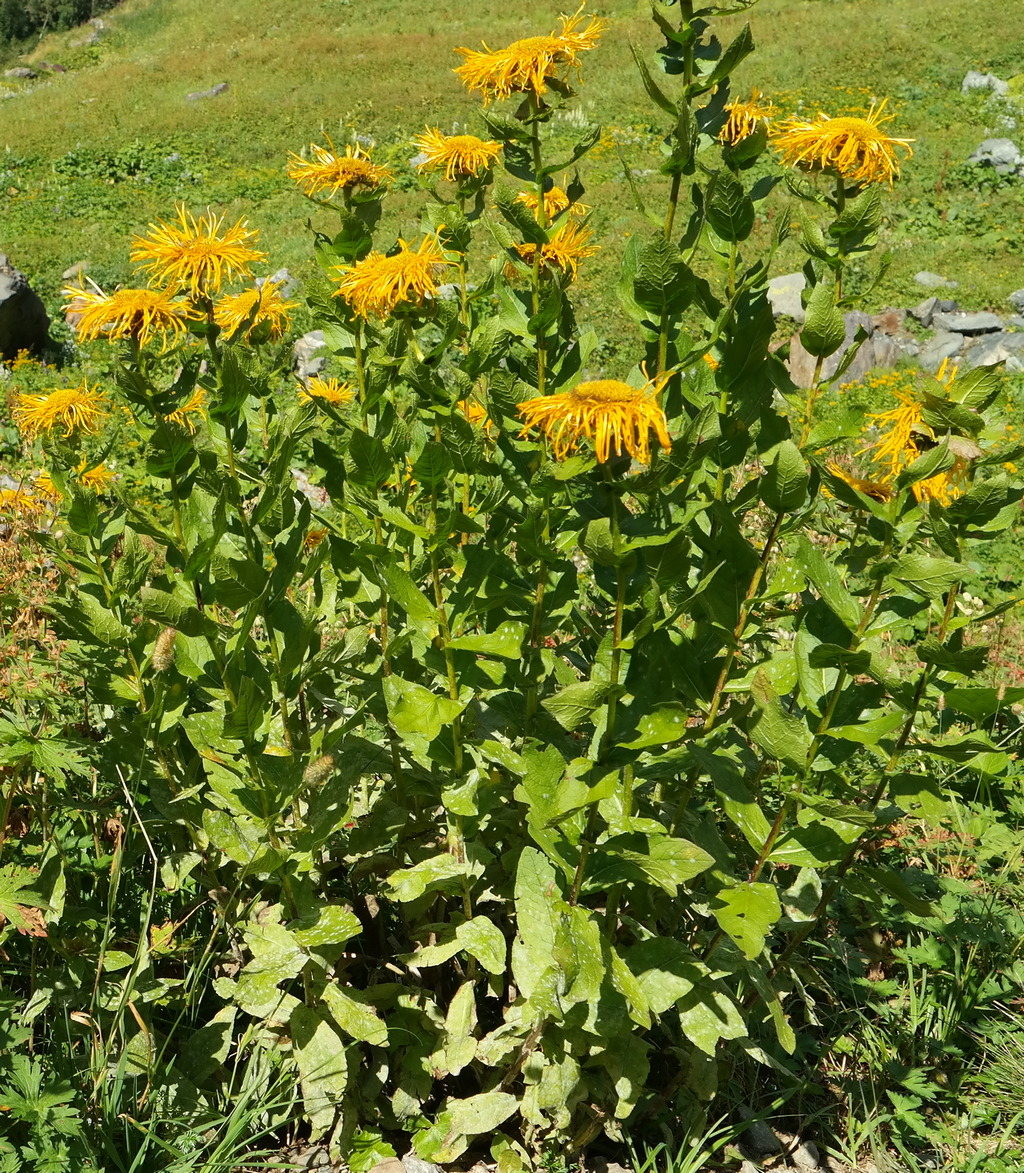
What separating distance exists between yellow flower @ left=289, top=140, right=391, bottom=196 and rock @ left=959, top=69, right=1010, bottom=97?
1822 cm

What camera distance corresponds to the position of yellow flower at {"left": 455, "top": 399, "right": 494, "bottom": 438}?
2.55 metres

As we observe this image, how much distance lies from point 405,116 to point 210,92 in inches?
297

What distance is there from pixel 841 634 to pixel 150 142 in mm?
22182

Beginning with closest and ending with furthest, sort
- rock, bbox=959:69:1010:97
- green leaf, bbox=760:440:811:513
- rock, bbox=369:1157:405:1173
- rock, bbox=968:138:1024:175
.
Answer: green leaf, bbox=760:440:811:513 → rock, bbox=369:1157:405:1173 → rock, bbox=968:138:1024:175 → rock, bbox=959:69:1010:97

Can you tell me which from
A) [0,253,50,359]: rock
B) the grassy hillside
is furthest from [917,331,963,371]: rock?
[0,253,50,359]: rock

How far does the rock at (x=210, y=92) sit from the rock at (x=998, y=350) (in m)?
21.8

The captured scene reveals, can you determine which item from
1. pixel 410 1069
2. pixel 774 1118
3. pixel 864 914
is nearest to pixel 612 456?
pixel 410 1069

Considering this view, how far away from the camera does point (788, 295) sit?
34.2 feet

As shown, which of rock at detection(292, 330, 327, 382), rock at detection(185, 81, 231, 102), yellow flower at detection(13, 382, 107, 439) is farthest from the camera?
rock at detection(185, 81, 231, 102)

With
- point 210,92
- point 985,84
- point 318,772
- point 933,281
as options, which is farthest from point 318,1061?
point 210,92

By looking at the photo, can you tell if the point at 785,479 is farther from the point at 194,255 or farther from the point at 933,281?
the point at 933,281

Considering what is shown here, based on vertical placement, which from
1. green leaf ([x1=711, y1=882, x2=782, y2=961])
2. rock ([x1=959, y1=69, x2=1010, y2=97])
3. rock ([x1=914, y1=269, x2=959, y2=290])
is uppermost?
green leaf ([x1=711, y1=882, x2=782, y2=961])

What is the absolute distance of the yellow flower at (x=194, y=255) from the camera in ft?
6.74

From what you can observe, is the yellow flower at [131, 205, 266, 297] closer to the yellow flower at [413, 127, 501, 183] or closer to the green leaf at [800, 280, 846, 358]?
the yellow flower at [413, 127, 501, 183]
